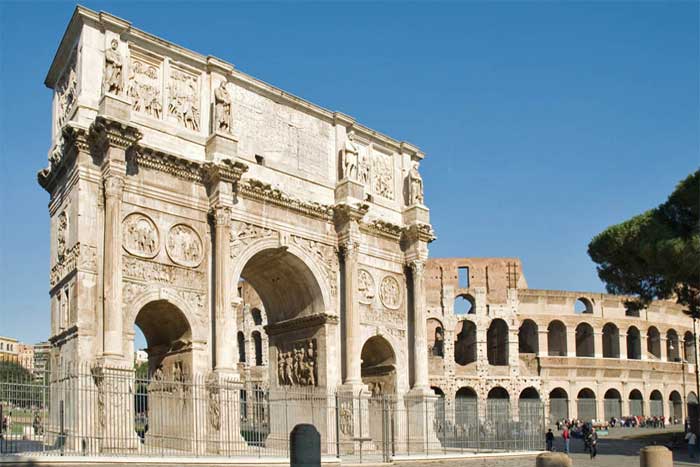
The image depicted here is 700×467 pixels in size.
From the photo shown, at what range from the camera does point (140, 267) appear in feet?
57.0

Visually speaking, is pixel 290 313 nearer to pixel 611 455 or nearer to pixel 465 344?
pixel 611 455

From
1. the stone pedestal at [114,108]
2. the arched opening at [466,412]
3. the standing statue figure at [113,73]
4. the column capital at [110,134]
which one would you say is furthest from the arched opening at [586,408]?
the standing statue figure at [113,73]

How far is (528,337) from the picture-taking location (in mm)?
49719

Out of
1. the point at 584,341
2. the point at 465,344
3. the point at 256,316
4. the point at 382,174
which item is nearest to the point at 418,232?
the point at 382,174

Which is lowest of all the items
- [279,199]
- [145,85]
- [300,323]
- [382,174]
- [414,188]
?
[300,323]

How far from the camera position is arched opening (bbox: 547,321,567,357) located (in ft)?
160

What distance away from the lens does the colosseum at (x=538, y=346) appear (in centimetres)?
4541

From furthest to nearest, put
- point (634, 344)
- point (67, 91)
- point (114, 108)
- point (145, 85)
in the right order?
1. point (634, 344)
2. point (145, 85)
3. point (67, 91)
4. point (114, 108)

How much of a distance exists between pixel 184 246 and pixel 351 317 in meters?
5.06

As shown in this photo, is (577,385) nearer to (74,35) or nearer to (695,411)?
(695,411)

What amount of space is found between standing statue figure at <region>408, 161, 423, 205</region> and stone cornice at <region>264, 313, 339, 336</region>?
16.4ft

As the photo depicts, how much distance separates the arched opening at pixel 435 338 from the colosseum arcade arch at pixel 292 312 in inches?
976

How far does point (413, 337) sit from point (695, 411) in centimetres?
1198

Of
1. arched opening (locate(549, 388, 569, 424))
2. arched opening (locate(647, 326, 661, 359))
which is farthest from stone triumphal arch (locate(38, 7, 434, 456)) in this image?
arched opening (locate(647, 326, 661, 359))
